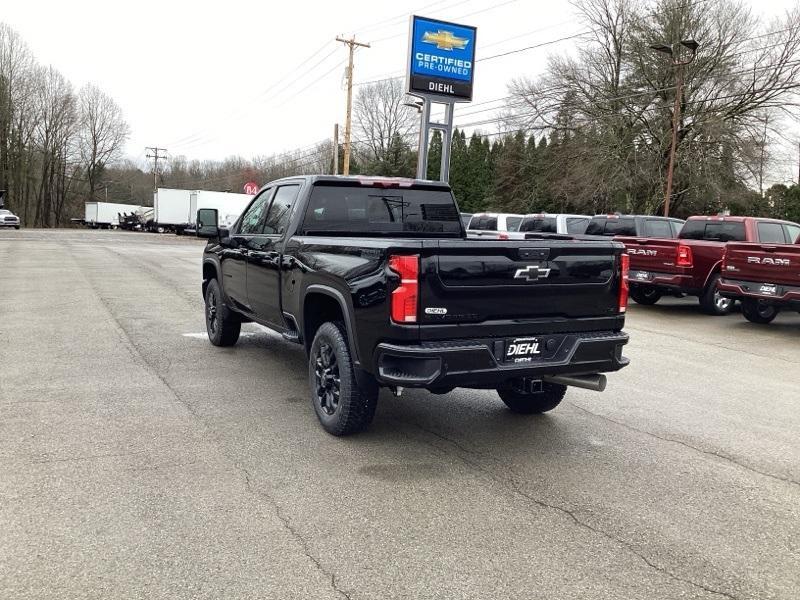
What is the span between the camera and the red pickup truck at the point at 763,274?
33.6 ft

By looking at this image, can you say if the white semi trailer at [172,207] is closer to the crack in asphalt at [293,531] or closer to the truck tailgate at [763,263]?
the truck tailgate at [763,263]

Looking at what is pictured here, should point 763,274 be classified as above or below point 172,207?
below

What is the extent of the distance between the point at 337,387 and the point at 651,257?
31.9 feet

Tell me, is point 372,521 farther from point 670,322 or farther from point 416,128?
point 416,128

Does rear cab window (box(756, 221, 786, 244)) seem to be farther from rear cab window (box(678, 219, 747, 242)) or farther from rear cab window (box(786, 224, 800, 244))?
rear cab window (box(678, 219, 747, 242))

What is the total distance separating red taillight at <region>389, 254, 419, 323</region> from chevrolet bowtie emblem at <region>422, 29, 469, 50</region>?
629 inches

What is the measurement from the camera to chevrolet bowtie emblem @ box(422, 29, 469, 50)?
18.5 m

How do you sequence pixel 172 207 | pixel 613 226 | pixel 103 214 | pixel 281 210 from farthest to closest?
pixel 103 214, pixel 172 207, pixel 613 226, pixel 281 210

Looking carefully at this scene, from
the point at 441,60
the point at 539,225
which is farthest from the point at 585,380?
the point at 441,60

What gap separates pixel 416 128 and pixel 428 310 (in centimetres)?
6425

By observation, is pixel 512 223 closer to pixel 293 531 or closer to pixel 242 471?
pixel 242 471

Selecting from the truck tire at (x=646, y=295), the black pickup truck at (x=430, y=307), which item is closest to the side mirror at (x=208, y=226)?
the black pickup truck at (x=430, y=307)

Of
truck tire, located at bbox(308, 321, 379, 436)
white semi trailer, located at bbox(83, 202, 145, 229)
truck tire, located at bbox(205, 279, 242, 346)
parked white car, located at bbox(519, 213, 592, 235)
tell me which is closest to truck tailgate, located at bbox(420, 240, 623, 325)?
truck tire, located at bbox(308, 321, 379, 436)

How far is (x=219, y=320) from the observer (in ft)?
25.8
